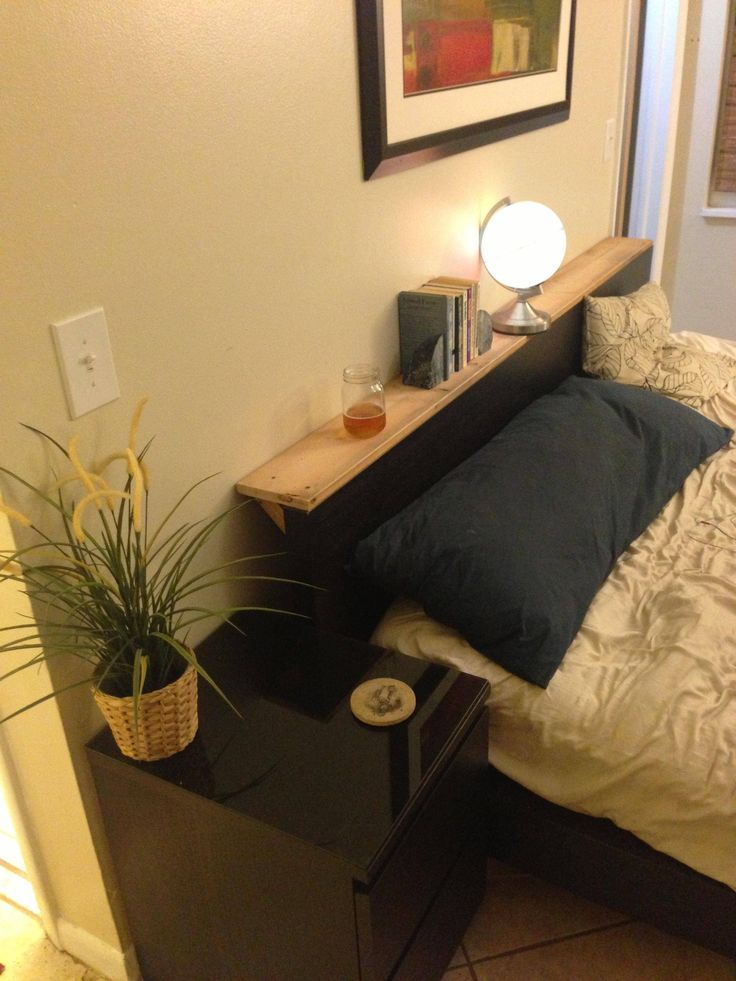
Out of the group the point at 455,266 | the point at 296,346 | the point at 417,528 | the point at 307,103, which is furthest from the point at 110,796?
the point at 455,266

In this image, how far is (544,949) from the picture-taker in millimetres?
1520

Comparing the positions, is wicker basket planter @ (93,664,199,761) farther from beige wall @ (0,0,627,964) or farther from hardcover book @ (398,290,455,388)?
hardcover book @ (398,290,455,388)

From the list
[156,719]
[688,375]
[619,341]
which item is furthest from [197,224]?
[688,375]

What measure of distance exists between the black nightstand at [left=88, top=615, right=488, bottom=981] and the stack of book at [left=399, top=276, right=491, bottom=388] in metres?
0.60

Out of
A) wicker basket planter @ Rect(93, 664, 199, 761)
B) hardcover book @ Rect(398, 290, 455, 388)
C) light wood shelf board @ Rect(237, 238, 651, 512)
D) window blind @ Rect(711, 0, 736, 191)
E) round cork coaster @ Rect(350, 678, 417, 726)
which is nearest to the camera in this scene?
wicker basket planter @ Rect(93, 664, 199, 761)

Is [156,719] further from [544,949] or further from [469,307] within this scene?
[469,307]

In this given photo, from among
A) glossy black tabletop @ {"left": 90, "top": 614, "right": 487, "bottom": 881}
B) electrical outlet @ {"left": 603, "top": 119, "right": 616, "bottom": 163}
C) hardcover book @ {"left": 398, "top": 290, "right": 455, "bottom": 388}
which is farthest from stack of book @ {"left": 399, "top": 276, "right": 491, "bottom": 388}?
electrical outlet @ {"left": 603, "top": 119, "right": 616, "bottom": 163}

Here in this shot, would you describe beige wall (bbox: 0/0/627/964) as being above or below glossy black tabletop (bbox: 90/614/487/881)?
above

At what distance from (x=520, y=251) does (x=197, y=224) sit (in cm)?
101

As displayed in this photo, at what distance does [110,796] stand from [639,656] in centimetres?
88

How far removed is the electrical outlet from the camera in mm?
2754

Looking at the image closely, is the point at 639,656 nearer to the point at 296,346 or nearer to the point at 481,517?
the point at 481,517

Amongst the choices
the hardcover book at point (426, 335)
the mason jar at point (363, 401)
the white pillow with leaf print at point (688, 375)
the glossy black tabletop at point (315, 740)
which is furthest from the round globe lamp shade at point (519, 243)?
the glossy black tabletop at point (315, 740)

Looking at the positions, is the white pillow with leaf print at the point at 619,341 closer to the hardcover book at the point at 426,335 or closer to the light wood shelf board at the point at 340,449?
the light wood shelf board at the point at 340,449
